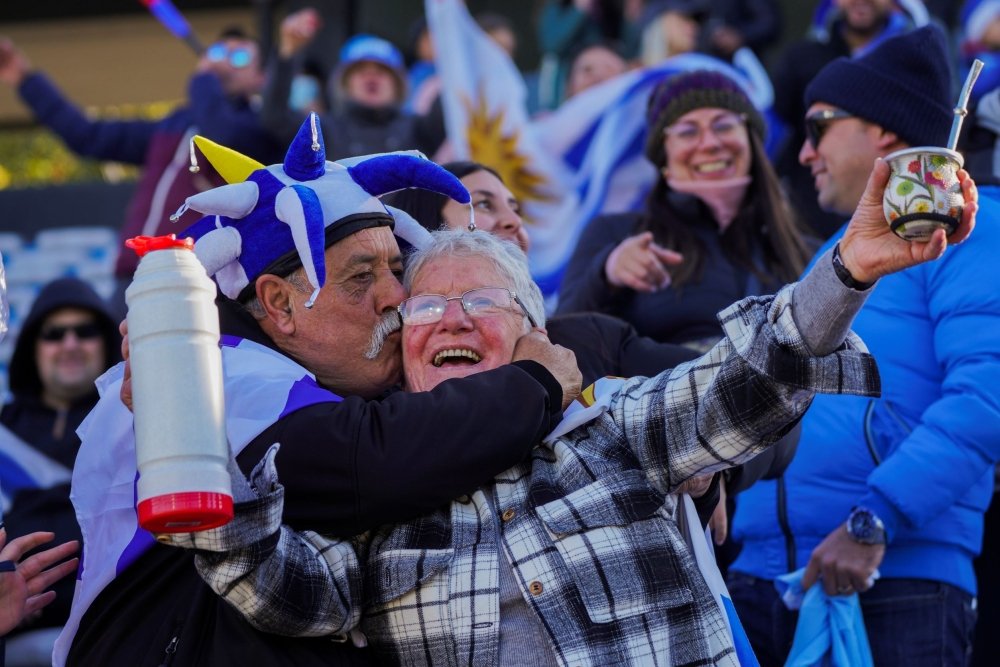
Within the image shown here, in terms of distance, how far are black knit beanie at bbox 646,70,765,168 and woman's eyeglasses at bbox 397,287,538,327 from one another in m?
1.92

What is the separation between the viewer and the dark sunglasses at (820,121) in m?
4.57

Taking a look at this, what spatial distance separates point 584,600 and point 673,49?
5447mm

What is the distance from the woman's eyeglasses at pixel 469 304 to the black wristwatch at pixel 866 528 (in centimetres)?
102

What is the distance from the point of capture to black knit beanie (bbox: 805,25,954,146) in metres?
4.45

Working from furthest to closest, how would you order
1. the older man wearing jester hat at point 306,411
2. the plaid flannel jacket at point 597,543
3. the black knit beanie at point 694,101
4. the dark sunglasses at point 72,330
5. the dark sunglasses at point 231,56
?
the dark sunglasses at point 231,56 → the dark sunglasses at point 72,330 → the black knit beanie at point 694,101 → the older man wearing jester hat at point 306,411 → the plaid flannel jacket at point 597,543

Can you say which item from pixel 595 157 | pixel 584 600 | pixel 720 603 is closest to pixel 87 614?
pixel 584 600

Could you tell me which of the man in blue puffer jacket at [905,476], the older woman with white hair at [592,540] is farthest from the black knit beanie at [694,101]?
the older woman with white hair at [592,540]

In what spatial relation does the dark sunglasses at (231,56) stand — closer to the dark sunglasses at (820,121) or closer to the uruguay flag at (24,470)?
the uruguay flag at (24,470)

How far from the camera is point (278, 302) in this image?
359 cm

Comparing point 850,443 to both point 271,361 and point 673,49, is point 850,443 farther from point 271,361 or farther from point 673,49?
point 673,49

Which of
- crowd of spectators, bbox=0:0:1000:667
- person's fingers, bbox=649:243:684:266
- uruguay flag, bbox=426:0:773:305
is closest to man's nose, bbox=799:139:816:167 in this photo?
crowd of spectators, bbox=0:0:1000:667

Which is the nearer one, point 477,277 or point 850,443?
point 477,277

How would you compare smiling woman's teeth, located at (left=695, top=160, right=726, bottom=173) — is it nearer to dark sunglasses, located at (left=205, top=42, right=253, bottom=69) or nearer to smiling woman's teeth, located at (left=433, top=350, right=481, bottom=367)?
smiling woman's teeth, located at (left=433, top=350, right=481, bottom=367)

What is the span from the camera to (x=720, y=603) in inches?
122
